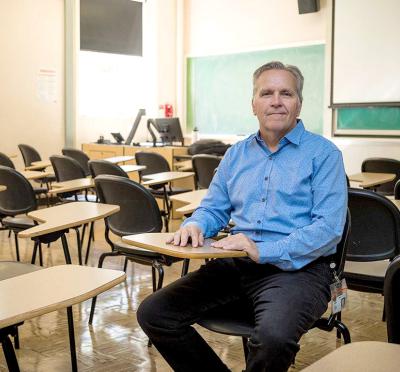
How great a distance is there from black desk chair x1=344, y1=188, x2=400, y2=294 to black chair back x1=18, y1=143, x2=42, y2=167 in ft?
16.0

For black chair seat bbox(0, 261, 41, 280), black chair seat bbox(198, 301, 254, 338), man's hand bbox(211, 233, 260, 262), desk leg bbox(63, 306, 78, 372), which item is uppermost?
man's hand bbox(211, 233, 260, 262)

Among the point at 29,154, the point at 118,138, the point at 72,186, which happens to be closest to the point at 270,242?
the point at 72,186

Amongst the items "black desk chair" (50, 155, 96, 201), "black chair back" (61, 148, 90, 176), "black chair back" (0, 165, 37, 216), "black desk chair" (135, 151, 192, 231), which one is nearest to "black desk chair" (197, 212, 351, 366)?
"black chair back" (0, 165, 37, 216)

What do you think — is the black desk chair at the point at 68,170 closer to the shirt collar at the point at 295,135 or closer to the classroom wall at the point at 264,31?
the shirt collar at the point at 295,135

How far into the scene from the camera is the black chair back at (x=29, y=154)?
680cm

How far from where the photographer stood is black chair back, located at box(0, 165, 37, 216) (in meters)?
3.93

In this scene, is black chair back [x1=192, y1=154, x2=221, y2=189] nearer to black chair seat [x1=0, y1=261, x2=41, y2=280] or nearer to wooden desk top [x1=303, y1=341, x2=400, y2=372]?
black chair seat [x1=0, y1=261, x2=41, y2=280]

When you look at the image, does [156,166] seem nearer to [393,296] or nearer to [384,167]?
[384,167]

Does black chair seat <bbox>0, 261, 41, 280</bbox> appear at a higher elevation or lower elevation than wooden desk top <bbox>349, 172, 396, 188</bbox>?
lower

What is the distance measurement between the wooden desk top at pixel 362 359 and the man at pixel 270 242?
2.09ft

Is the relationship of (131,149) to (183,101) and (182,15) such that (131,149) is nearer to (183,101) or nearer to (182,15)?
(183,101)

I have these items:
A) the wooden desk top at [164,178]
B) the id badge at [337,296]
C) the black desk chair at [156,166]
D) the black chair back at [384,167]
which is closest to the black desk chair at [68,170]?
the black desk chair at [156,166]

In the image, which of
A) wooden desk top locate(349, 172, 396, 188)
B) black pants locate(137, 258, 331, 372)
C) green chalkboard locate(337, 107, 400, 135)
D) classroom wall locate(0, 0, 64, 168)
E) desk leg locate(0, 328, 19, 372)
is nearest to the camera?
desk leg locate(0, 328, 19, 372)

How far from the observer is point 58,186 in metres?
3.91
